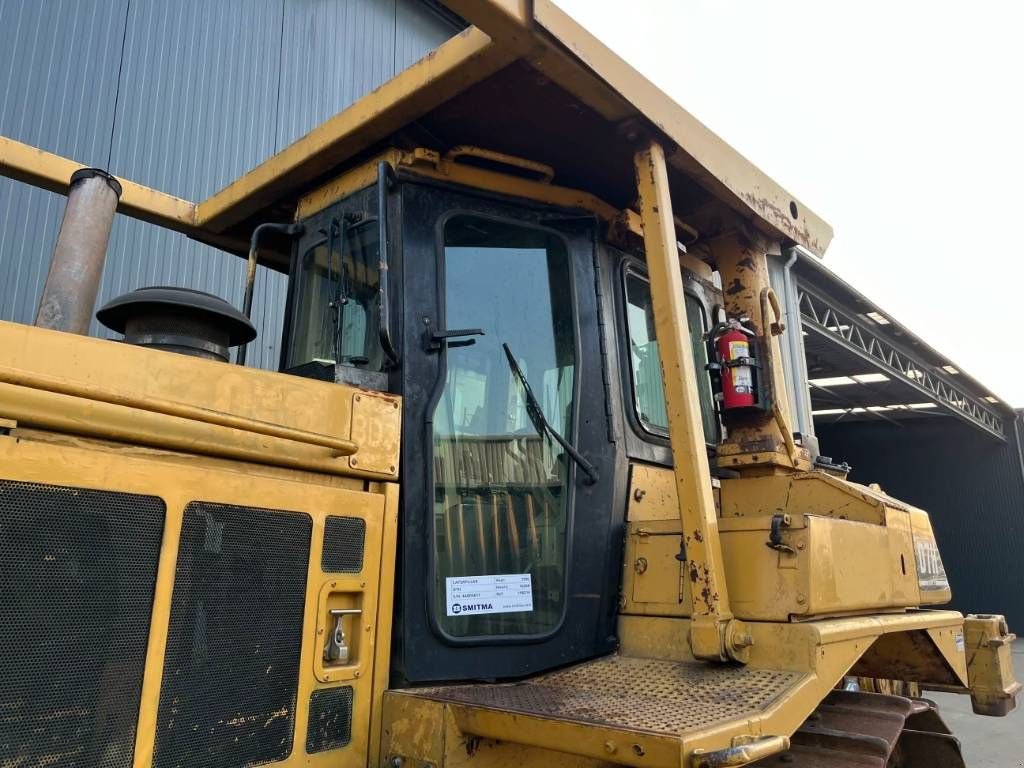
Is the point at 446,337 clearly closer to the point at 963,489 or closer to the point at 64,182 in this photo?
the point at 64,182

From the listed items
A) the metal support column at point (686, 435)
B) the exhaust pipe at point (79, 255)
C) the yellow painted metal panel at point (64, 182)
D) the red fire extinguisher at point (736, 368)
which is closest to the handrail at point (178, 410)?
the exhaust pipe at point (79, 255)

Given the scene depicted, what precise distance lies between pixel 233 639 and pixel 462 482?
29.4 inches

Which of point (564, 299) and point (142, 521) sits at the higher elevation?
point (564, 299)

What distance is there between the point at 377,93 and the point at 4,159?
157 cm

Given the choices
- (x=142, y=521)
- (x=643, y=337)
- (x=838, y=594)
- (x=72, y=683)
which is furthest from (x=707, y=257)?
(x=72, y=683)

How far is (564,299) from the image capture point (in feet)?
8.61

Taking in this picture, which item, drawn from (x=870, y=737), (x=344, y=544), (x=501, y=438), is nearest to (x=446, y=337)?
(x=501, y=438)

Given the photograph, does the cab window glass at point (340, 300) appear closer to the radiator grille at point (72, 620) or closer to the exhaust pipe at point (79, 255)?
the exhaust pipe at point (79, 255)

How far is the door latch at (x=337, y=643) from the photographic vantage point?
193 cm

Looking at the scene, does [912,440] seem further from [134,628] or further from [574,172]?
[134,628]

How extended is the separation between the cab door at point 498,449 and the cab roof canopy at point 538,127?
8.9 inches

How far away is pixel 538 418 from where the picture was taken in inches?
94.8

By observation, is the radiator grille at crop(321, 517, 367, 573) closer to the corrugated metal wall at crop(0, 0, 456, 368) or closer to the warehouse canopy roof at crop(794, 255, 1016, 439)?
the corrugated metal wall at crop(0, 0, 456, 368)

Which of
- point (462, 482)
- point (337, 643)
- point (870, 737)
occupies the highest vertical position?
point (462, 482)
